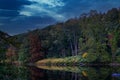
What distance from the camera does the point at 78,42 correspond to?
273 ft

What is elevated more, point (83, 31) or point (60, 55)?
point (83, 31)

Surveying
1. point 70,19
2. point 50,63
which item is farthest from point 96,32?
point 70,19

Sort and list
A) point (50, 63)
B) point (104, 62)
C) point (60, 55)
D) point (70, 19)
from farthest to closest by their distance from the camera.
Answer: point (70, 19), point (60, 55), point (50, 63), point (104, 62)

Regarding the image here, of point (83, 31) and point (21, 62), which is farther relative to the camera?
point (21, 62)

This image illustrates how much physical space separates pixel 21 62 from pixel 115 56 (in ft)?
98.5

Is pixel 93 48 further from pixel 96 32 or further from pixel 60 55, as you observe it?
pixel 60 55

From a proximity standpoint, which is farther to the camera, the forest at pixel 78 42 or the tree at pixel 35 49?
the tree at pixel 35 49

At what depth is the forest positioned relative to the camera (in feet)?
229

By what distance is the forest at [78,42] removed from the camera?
69.8 m

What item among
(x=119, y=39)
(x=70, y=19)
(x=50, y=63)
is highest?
(x=70, y=19)

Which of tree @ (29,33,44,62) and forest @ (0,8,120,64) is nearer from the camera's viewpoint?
forest @ (0,8,120,64)

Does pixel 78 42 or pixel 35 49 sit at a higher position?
pixel 78 42

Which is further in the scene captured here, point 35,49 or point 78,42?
point 35,49

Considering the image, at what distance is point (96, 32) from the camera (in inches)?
2830
